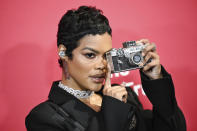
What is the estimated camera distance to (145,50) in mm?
876

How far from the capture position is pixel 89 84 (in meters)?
0.91

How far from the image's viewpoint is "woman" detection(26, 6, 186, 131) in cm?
87

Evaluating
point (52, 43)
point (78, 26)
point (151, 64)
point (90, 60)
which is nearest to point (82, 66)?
point (90, 60)

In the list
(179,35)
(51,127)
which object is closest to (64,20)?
(51,127)

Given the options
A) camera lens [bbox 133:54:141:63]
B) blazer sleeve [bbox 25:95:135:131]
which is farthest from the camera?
blazer sleeve [bbox 25:95:135:131]

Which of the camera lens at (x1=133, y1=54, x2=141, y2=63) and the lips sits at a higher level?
the camera lens at (x1=133, y1=54, x2=141, y2=63)

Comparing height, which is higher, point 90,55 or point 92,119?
point 90,55

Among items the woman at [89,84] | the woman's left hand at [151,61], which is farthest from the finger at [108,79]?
the woman's left hand at [151,61]

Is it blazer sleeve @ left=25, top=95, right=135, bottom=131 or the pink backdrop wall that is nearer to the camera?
blazer sleeve @ left=25, top=95, right=135, bottom=131

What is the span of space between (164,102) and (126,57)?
0.22m

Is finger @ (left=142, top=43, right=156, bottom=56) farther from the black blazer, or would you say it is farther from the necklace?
the necklace

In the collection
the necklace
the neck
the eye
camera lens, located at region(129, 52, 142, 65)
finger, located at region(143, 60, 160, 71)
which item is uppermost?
the eye

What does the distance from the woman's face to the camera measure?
0.12ft

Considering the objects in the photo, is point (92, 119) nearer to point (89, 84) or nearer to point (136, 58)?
point (89, 84)
